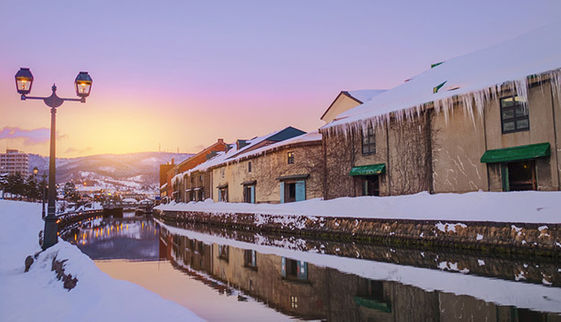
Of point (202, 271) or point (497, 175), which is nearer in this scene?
point (202, 271)

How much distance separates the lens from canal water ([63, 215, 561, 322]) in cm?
743

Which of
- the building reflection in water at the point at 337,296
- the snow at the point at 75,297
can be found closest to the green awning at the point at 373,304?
the building reflection in water at the point at 337,296

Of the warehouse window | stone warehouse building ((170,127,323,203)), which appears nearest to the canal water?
the warehouse window

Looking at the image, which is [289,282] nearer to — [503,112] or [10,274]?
[10,274]

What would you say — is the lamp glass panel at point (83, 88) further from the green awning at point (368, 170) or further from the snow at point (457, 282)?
the green awning at point (368, 170)

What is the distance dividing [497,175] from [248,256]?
40.5ft

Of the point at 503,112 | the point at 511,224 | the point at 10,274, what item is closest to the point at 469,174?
the point at 503,112

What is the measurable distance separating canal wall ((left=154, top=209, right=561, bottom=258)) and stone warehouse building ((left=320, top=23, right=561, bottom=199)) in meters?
5.48

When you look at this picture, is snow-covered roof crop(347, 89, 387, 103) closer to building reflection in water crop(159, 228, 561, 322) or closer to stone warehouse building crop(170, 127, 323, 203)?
stone warehouse building crop(170, 127, 323, 203)

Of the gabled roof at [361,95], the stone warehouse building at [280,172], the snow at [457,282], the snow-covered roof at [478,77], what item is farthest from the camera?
the gabled roof at [361,95]

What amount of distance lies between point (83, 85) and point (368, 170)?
1743 centimetres

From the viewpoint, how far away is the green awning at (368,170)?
84.5 feet

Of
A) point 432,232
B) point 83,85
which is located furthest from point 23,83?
point 432,232

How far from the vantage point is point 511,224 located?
1369 cm
